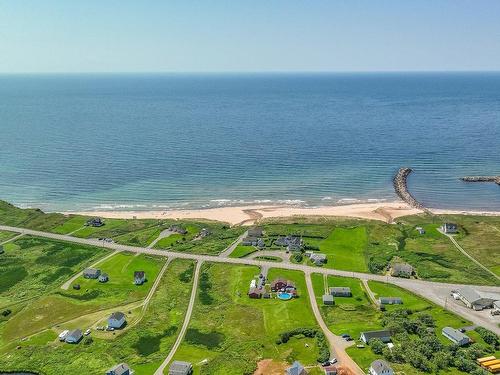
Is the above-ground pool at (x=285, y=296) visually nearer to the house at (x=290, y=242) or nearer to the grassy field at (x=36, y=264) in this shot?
the house at (x=290, y=242)

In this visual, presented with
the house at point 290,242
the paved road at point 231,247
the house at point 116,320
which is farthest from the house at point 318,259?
the house at point 116,320

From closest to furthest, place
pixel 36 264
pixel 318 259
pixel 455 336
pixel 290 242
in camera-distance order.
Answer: pixel 455 336 < pixel 318 259 < pixel 36 264 < pixel 290 242

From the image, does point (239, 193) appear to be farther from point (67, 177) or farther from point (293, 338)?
point (293, 338)

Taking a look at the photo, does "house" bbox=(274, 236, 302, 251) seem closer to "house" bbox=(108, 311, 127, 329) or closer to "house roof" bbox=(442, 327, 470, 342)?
"house roof" bbox=(442, 327, 470, 342)

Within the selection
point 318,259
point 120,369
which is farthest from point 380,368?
point 318,259

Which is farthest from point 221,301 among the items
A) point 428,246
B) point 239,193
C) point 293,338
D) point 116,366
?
point 239,193

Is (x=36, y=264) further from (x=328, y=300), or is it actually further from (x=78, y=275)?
(x=328, y=300)
